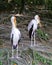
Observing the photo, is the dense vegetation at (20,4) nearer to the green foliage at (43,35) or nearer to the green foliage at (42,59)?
the green foliage at (43,35)

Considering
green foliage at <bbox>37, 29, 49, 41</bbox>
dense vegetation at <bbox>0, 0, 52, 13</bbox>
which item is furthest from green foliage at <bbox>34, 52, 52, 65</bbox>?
dense vegetation at <bbox>0, 0, 52, 13</bbox>

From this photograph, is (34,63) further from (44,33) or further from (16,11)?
(16,11)

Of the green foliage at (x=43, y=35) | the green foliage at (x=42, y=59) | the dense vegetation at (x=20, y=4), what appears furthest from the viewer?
the dense vegetation at (x=20, y=4)

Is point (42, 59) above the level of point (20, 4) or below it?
below

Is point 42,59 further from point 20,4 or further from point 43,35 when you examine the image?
point 20,4

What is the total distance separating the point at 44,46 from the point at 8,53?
145cm

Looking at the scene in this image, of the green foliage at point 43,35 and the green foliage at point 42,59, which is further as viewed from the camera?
the green foliage at point 43,35

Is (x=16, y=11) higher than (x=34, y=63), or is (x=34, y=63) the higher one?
(x=16, y=11)

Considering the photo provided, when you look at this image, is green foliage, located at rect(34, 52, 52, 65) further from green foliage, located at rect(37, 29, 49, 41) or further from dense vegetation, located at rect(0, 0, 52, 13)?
dense vegetation, located at rect(0, 0, 52, 13)

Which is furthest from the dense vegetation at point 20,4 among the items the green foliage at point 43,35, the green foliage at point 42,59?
the green foliage at point 42,59

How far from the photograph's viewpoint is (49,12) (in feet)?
39.0

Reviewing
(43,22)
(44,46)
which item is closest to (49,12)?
(43,22)

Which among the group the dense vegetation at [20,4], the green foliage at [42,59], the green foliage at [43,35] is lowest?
the green foliage at [42,59]

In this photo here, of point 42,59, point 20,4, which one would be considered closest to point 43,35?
point 20,4
